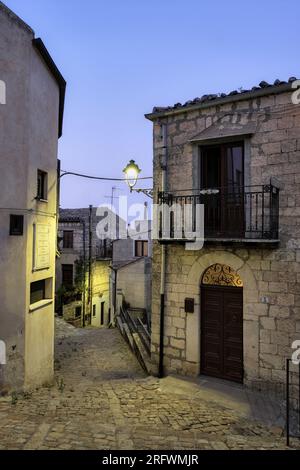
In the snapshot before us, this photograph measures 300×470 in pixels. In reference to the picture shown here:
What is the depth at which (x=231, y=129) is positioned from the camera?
7652 millimetres

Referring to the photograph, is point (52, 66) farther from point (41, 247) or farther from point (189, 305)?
point (189, 305)

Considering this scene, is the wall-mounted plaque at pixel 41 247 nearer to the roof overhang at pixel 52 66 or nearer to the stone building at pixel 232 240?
the stone building at pixel 232 240

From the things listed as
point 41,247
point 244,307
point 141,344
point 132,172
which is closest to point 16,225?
point 41,247

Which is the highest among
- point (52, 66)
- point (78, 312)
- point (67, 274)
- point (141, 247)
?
point (52, 66)

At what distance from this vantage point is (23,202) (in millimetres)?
7426

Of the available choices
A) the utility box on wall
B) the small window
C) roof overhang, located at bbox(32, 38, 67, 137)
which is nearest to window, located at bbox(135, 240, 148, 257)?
roof overhang, located at bbox(32, 38, 67, 137)

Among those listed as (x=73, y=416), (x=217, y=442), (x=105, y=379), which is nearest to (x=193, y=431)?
(x=217, y=442)

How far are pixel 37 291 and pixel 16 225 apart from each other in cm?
189

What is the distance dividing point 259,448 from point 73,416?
311cm

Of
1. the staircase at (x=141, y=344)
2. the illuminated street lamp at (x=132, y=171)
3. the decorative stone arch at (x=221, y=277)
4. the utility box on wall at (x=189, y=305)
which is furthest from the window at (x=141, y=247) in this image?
the decorative stone arch at (x=221, y=277)

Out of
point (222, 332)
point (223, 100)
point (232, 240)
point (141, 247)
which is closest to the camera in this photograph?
point (232, 240)

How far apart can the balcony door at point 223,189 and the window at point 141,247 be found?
1963cm

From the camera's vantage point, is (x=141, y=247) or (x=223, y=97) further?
(x=141, y=247)
